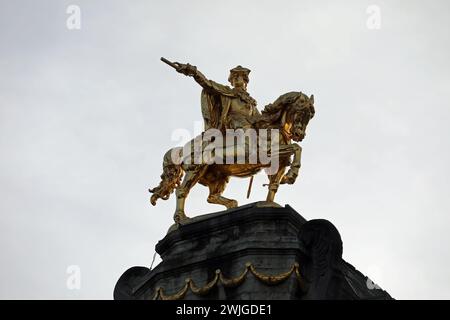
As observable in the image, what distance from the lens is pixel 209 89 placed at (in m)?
45.4

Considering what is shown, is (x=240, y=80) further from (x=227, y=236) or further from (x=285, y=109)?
(x=227, y=236)

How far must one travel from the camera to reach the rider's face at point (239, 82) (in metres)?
46.4

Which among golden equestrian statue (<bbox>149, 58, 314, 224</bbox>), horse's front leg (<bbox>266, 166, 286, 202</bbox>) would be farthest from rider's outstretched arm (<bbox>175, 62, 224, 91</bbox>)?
horse's front leg (<bbox>266, 166, 286, 202</bbox>)

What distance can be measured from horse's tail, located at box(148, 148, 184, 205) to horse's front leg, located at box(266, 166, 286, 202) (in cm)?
340

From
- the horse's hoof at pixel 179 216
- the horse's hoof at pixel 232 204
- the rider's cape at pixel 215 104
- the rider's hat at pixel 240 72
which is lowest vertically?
the horse's hoof at pixel 179 216

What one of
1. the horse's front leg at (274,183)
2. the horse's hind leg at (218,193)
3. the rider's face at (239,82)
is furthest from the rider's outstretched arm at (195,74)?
the horse's front leg at (274,183)

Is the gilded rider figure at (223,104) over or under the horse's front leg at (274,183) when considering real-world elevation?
over

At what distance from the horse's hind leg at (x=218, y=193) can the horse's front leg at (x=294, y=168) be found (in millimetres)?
2301

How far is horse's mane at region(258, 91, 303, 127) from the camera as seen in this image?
44312mm

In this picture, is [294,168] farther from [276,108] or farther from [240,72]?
[240,72]

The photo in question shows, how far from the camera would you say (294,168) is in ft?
142

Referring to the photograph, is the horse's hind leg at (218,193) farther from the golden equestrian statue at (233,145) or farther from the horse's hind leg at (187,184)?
the horse's hind leg at (187,184)

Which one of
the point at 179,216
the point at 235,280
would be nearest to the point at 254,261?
the point at 235,280
